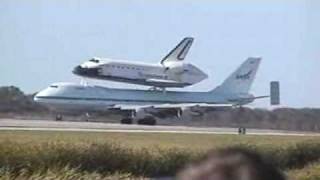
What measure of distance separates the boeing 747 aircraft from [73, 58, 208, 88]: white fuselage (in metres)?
8.10

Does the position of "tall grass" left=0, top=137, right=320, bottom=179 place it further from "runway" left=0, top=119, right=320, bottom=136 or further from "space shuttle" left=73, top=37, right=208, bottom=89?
"space shuttle" left=73, top=37, right=208, bottom=89

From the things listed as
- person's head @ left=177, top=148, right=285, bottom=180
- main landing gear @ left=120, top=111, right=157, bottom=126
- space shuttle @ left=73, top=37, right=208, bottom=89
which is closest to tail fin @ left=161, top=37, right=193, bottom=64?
space shuttle @ left=73, top=37, right=208, bottom=89

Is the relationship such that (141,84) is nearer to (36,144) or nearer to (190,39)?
(190,39)

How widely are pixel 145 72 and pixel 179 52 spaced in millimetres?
8859

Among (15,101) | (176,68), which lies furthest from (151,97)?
(15,101)

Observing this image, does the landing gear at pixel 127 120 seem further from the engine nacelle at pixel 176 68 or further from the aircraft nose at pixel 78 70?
the engine nacelle at pixel 176 68

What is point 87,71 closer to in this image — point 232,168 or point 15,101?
point 15,101

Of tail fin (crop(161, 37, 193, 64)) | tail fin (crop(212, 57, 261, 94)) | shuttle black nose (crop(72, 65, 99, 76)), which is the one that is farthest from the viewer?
tail fin (crop(161, 37, 193, 64))

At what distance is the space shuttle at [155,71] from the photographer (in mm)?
98375

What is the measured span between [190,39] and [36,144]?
84.0 m

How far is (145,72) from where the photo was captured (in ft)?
334

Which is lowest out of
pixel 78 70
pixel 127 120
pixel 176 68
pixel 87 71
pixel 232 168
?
pixel 127 120

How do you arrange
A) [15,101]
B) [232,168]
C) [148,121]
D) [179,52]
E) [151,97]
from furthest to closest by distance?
[179,52], [15,101], [151,97], [148,121], [232,168]

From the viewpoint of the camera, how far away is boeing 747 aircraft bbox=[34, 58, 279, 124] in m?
74.7
